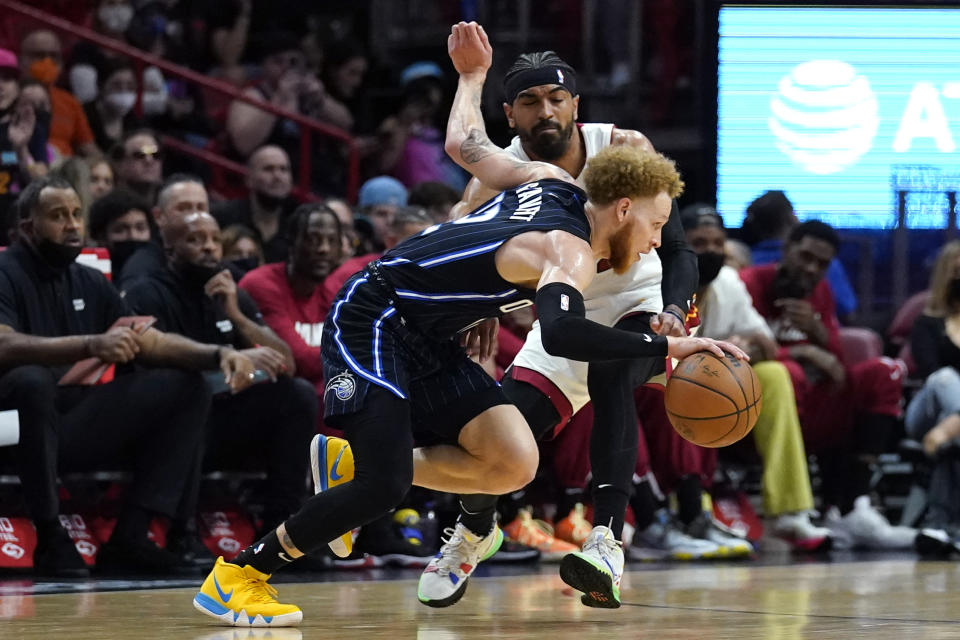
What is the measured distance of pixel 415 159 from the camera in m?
10.5

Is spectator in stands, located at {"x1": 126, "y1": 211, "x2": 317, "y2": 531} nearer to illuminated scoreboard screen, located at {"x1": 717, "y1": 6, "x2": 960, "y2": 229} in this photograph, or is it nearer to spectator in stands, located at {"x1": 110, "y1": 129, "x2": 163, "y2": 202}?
spectator in stands, located at {"x1": 110, "y1": 129, "x2": 163, "y2": 202}

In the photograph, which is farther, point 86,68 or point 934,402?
point 86,68

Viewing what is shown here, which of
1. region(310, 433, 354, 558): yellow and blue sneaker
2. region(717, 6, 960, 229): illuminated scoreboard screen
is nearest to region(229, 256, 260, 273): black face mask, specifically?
region(310, 433, 354, 558): yellow and blue sneaker

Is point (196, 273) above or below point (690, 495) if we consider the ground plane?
above

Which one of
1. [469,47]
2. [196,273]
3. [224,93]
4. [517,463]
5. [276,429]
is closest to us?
[517,463]

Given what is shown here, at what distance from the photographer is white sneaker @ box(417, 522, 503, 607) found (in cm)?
469

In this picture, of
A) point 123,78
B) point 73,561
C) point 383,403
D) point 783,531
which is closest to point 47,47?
point 123,78

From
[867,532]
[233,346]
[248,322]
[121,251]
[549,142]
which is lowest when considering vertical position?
[867,532]

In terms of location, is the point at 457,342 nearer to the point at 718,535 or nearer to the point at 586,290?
the point at 586,290

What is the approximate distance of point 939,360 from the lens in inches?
315

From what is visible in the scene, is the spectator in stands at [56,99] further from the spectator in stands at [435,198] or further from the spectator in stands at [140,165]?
the spectator in stands at [435,198]

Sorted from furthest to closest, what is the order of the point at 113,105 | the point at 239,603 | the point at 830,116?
the point at 830,116, the point at 113,105, the point at 239,603

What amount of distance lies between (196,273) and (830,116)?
500 cm

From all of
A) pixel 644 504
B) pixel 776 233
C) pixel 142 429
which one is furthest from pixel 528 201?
pixel 776 233
